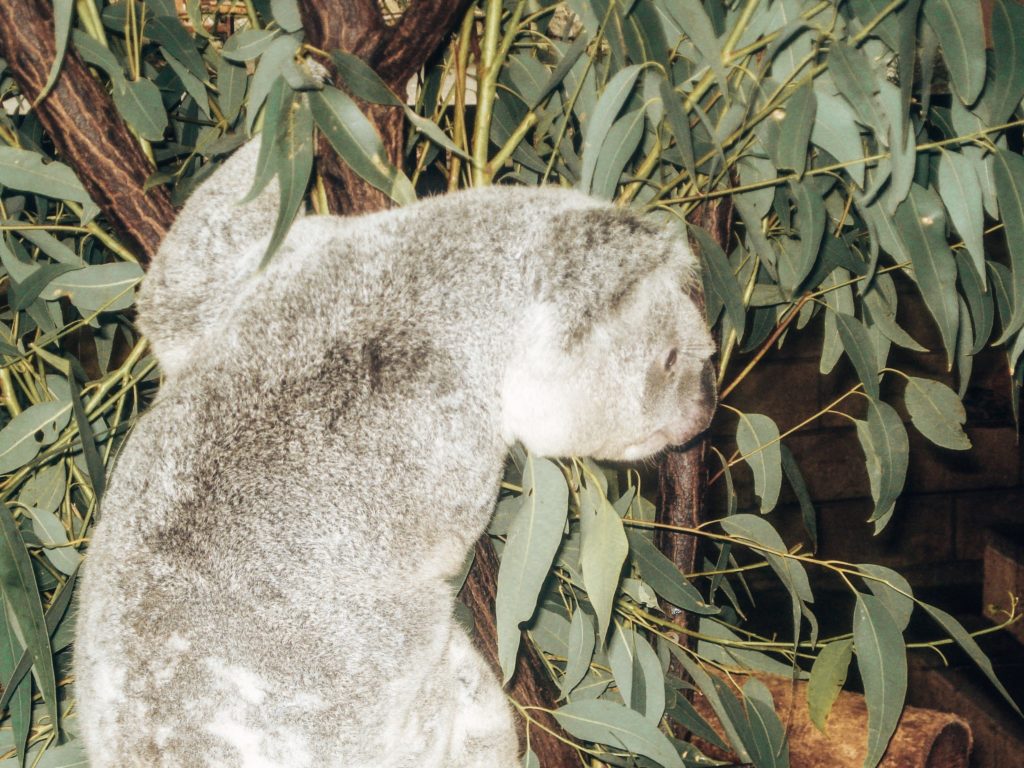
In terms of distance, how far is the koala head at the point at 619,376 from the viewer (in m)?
0.90

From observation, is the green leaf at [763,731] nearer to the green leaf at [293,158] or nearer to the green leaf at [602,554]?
the green leaf at [602,554]

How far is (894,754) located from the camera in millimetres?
1460

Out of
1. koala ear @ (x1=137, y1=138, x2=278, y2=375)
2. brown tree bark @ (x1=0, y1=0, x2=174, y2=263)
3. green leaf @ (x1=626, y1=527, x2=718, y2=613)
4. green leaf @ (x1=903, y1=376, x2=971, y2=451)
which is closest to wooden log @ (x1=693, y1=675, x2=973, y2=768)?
green leaf @ (x1=626, y1=527, x2=718, y2=613)

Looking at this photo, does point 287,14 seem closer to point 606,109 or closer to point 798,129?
point 606,109

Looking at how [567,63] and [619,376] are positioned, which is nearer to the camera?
[619,376]

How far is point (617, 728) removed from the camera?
1128mm

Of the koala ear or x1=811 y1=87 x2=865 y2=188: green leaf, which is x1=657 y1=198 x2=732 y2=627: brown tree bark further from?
the koala ear

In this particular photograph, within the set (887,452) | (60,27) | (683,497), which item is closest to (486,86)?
(60,27)

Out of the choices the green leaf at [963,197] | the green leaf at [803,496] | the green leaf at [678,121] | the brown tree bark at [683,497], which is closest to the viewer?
the green leaf at [678,121]

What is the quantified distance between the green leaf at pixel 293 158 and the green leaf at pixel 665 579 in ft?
2.19

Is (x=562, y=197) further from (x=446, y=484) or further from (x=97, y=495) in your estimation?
(x=97, y=495)

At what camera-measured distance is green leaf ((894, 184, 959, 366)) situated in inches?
41.0

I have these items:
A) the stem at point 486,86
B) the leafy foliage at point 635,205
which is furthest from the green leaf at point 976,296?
the stem at point 486,86

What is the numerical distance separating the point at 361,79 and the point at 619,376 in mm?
433
